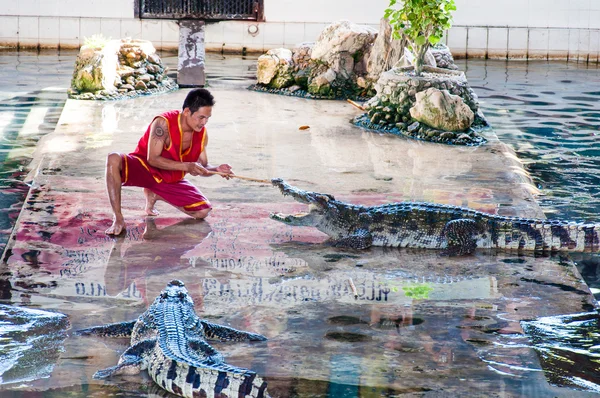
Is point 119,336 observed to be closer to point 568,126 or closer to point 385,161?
point 385,161

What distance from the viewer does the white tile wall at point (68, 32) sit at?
689 inches

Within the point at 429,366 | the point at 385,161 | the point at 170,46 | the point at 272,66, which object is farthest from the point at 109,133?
the point at 170,46

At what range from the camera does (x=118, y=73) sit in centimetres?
1305

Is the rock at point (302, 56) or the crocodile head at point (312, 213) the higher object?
the rock at point (302, 56)

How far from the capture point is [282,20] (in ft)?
58.1

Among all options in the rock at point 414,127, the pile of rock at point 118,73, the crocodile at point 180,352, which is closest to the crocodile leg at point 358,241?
the crocodile at point 180,352

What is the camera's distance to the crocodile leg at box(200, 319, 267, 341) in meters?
4.73

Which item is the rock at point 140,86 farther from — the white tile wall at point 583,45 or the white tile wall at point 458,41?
the white tile wall at point 583,45

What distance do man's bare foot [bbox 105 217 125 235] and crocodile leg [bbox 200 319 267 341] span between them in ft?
6.70

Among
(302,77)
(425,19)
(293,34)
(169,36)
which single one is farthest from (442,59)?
(169,36)

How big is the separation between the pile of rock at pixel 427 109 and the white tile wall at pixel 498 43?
657 cm

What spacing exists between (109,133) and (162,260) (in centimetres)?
444

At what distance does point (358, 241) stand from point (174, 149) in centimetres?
162

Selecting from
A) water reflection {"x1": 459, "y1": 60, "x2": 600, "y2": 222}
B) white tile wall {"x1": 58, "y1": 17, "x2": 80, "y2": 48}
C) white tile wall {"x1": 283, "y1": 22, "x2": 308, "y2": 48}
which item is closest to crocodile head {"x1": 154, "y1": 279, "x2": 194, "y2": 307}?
water reflection {"x1": 459, "y1": 60, "x2": 600, "y2": 222}
